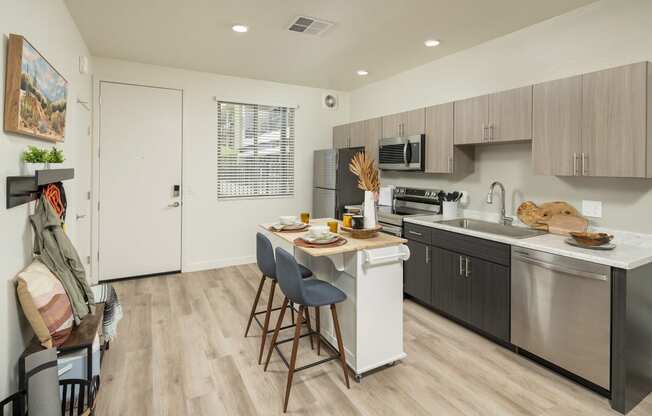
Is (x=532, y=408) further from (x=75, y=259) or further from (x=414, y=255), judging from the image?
(x=75, y=259)

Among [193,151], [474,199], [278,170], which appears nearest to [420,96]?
[474,199]

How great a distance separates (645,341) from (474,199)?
1842mm

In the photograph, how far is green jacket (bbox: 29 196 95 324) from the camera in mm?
2066

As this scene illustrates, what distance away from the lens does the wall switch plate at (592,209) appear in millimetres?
2777

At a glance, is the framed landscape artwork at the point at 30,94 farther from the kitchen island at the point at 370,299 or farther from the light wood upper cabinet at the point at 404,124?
the light wood upper cabinet at the point at 404,124

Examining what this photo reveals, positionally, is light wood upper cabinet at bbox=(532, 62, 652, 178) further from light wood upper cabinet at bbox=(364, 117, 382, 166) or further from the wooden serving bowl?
light wood upper cabinet at bbox=(364, 117, 382, 166)

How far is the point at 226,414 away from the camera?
2.12m

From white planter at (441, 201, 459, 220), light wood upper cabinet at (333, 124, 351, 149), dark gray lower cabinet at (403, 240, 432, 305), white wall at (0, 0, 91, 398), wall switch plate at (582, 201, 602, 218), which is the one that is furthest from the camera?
light wood upper cabinet at (333, 124, 351, 149)

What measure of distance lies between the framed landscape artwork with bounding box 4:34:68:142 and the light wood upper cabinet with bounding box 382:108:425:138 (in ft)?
10.6

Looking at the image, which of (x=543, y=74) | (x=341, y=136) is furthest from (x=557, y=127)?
(x=341, y=136)

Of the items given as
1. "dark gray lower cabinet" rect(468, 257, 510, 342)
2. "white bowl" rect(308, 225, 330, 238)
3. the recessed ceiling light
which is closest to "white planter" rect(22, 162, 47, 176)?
"white bowl" rect(308, 225, 330, 238)

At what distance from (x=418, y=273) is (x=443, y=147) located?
51.4 inches

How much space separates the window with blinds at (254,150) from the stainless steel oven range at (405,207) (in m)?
1.72

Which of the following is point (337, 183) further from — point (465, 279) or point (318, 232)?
point (318, 232)
